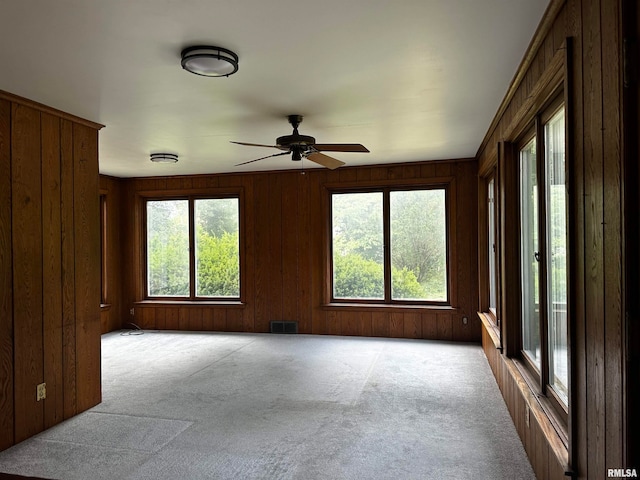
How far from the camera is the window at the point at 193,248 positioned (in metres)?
7.05

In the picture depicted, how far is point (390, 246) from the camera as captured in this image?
641 centimetres

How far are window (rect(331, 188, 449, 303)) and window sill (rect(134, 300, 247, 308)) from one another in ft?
5.33

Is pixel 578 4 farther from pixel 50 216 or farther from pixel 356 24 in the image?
pixel 50 216

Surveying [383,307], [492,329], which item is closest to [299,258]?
[383,307]

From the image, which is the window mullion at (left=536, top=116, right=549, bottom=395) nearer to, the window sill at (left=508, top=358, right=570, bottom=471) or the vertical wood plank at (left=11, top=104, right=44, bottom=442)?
the window sill at (left=508, top=358, right=570, bottom=471)

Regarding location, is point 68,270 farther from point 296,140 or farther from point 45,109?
point 296,140

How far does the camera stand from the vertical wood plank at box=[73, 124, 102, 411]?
3.69 meters

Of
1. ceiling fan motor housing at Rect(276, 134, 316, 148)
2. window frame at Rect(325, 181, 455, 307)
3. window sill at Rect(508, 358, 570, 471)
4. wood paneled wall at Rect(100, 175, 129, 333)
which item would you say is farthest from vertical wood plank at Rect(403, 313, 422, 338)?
wood paneled wall at Rect(100, 175, 129, 333)

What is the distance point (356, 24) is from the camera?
217 centimetres

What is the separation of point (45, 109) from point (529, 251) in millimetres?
3872

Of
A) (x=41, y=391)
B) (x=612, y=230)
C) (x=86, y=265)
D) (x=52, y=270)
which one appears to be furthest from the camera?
(x=86, y=265)

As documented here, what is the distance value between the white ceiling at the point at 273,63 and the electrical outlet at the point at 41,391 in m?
2.17

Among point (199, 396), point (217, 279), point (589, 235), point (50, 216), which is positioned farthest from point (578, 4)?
point (217, 279)

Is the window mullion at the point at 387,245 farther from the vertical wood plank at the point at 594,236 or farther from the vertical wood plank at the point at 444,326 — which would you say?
the vertical wood plank at the point at 594,236
